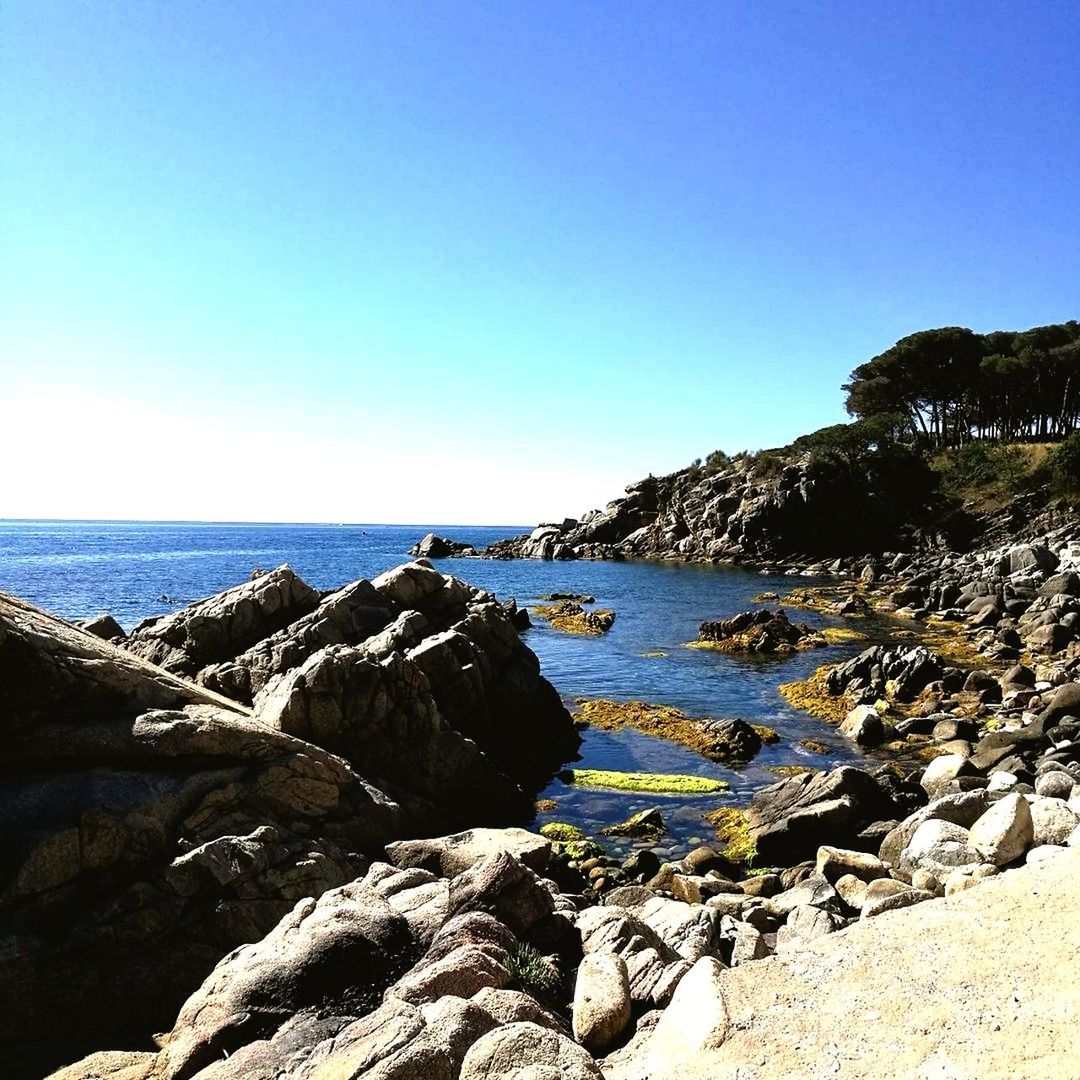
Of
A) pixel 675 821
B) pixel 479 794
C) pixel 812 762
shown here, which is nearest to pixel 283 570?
pixel 479 794

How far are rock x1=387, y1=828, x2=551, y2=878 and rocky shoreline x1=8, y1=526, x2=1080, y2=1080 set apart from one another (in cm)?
6

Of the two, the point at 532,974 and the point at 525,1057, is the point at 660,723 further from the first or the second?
the point at 525,1057

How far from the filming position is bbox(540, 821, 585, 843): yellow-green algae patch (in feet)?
74.1

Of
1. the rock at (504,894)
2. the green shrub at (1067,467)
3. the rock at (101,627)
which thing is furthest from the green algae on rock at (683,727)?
the green shrub at (1067,467)

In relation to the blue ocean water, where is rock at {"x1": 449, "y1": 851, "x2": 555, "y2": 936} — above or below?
above

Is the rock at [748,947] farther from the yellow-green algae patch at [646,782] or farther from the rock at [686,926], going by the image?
the yellow-green algae patch at [646,782]

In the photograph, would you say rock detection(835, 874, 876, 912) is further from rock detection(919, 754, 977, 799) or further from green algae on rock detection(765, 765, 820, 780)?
green algae on rock detection(765, 765, 820, 780)

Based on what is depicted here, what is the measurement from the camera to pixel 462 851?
16.5 metres

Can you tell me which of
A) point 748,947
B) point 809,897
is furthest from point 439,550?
point 748,947

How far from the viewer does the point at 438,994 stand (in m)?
9.70

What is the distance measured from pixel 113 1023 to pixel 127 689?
6928mm

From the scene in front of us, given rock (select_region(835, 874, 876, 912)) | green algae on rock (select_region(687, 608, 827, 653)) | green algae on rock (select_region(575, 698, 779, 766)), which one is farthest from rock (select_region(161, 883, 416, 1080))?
green algae on rock (select_region(687, 608, 827, 653))

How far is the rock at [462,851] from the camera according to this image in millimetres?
16250

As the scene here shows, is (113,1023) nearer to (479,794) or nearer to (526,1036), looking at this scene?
(526,1036)
